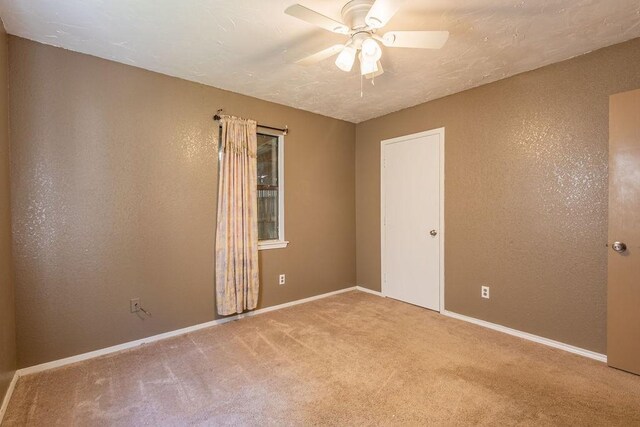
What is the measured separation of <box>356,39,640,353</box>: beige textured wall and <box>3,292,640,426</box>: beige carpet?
39cm

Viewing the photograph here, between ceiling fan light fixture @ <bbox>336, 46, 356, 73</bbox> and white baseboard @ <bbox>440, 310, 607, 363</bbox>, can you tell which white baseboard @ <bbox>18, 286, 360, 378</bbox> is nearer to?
white baseboard @ <bbox>440, 310, 607, 363</bbox>

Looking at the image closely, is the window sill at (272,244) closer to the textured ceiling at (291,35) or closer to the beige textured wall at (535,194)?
the textured ceiling at (291,35)

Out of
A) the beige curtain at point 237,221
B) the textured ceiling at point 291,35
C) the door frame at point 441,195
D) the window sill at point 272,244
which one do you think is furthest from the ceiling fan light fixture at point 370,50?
the window sill at point 272,244

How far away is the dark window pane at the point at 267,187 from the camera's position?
143 inches

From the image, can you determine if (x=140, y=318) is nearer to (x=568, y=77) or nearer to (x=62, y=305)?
(x=62, y=305)

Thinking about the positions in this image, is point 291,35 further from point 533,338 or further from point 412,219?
point 533,338

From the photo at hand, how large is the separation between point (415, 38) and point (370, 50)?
0.27 metres

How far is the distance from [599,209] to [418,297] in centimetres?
194

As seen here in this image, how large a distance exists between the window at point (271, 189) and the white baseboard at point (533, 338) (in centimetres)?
210

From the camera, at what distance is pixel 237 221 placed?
3.21 metres

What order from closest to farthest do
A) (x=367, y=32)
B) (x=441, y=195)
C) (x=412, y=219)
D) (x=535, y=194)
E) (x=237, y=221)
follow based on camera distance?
(x=367, y=32) < (x=535, y=194) < (x=237, y=221) < (x=441, y=195) < (x=412, y=219)

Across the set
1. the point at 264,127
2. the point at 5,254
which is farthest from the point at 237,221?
the point at 5,254

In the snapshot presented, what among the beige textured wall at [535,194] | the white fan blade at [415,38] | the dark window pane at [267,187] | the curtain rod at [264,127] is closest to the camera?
the white fan blade at [415,38]

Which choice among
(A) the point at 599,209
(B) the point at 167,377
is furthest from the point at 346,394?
(A) the point at 599,209
